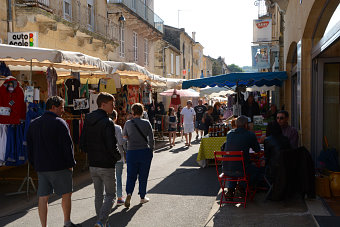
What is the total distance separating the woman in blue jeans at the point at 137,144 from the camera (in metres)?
6.46

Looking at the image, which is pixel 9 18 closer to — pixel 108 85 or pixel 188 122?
pixel 108 85

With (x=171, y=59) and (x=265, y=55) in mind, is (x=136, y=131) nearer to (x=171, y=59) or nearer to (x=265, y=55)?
(x=265, y=55)

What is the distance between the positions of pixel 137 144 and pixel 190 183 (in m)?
2.34

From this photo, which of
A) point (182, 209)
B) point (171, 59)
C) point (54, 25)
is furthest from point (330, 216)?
point (171, 59)

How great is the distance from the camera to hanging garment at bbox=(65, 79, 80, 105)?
920cm

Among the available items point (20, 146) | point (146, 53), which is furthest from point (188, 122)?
point (146, 53)

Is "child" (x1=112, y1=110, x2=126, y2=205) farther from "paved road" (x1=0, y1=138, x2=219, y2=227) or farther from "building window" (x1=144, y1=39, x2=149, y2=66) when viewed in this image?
"building window" (x1=144, y1=39, x2=149, y2=66)

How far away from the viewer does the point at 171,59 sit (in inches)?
1437

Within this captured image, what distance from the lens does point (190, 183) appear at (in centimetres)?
835

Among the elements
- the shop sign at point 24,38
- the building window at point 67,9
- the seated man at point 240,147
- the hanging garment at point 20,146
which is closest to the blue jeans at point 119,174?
the seated man at point 240,147

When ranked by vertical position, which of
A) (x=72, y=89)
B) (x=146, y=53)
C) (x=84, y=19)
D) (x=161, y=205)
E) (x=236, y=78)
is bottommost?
(x=161, y=205)

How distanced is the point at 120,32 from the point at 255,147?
17.9m

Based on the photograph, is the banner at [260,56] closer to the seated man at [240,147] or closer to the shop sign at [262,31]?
the shop sign at [262,31]

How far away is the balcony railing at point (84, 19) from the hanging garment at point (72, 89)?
5190 mm
